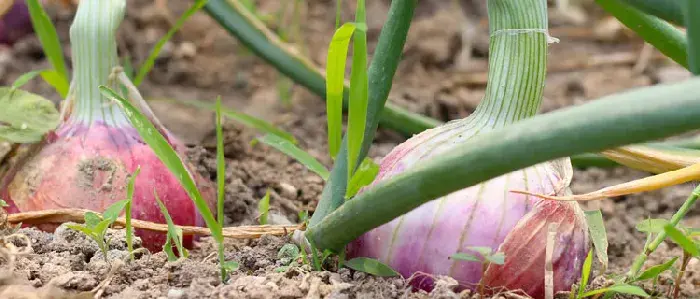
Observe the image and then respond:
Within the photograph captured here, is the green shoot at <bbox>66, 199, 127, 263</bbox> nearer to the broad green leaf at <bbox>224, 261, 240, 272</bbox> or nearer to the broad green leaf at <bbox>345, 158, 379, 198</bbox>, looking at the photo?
the broad green leaf at <bbox>224, 261, 240, 272</bbox>

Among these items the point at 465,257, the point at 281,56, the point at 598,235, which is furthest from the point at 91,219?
the point at 281,56

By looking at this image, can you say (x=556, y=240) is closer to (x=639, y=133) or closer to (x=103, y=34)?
(x=639, y=133)

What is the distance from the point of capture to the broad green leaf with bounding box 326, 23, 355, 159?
977 millimetres

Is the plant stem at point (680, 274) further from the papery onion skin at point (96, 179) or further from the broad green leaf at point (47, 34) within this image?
the broad green leaf at point (47, 34)

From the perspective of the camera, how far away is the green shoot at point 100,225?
1026mm

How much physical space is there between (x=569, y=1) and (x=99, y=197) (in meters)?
2.18

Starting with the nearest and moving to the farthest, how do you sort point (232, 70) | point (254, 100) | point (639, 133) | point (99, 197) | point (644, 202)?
point (639, 133), point (99, 197), point (644, 202), point (254, 100), point (232, 70)

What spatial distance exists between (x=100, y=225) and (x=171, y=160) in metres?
0.10

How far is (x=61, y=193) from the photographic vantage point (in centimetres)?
122

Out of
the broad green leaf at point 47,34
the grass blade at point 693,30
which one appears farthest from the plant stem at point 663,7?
the broad green leaf at point 47,34

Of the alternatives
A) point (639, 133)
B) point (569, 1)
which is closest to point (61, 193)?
point (639, 133)

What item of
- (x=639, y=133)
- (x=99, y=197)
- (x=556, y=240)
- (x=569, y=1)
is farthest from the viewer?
→ (x=569, y=1)

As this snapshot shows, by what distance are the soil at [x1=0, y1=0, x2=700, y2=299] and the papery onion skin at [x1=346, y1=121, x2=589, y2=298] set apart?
0.02 m

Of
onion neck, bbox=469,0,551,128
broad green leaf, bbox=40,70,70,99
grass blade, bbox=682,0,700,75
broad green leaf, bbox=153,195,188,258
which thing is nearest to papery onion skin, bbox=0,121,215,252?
broad green leaf, bbox=153,195,188,258
